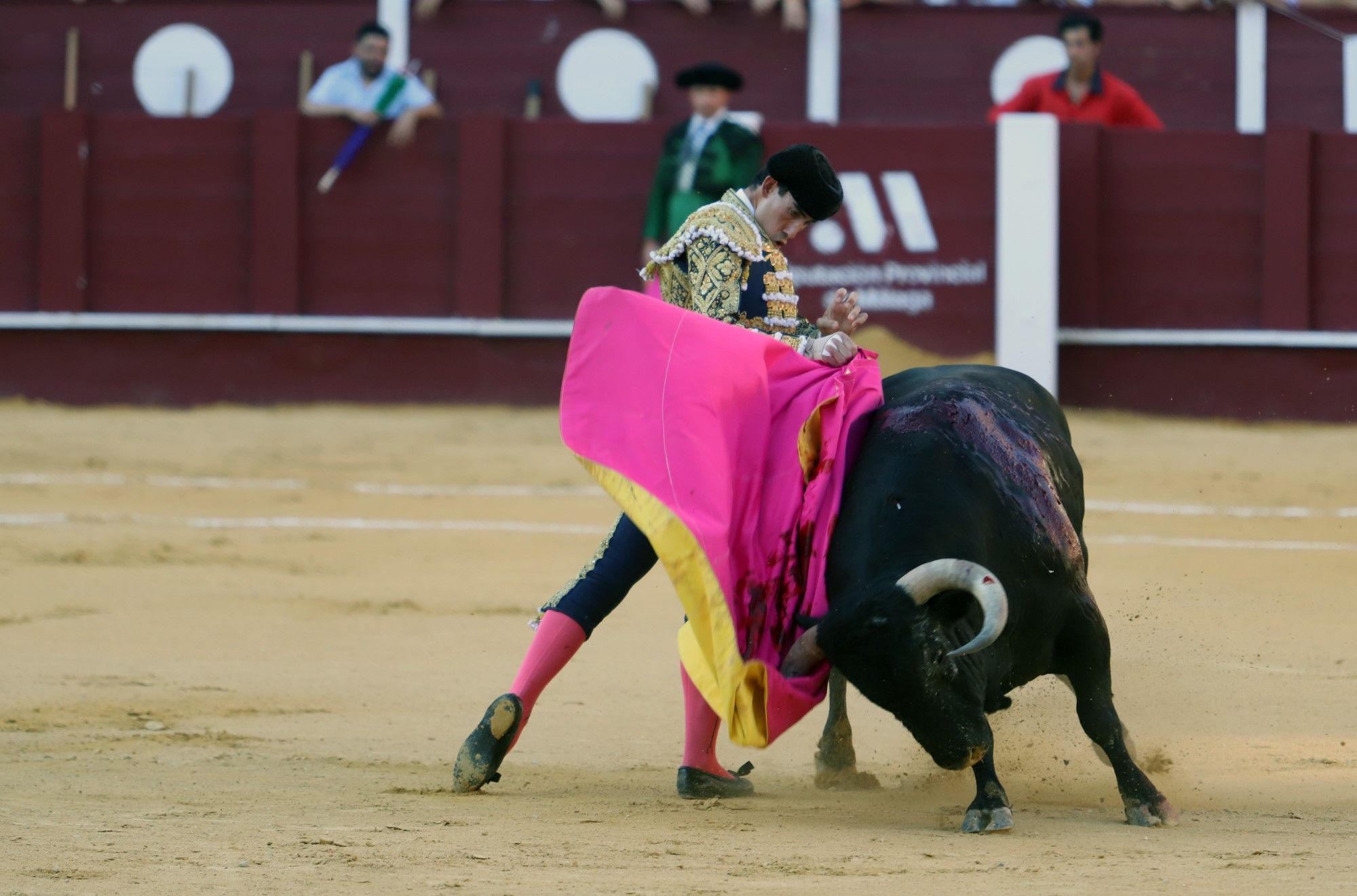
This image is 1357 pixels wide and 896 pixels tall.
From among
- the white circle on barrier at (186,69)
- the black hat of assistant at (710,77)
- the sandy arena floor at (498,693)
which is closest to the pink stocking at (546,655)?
the sandy arena floor at (498,693)

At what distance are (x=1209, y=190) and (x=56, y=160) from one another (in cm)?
475

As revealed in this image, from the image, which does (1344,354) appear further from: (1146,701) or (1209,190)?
(1146,701)

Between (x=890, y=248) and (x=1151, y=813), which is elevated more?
(x=890, y=248)

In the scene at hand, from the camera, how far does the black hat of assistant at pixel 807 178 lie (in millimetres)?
3041

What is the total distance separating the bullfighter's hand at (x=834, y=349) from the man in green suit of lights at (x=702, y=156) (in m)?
4.06

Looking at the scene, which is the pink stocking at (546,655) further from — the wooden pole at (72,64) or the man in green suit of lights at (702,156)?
the wooden pole at (72,64)

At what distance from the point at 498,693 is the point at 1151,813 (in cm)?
151

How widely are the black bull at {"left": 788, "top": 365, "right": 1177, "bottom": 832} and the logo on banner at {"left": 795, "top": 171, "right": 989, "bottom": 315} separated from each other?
4485mm

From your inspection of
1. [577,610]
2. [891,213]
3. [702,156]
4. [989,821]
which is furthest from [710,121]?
[989,821]

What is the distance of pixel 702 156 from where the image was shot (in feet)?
23.6

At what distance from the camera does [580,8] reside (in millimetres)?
9133

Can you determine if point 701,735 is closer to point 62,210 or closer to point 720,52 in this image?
point 62,210

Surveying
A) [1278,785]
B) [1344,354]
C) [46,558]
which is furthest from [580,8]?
[1278,785]

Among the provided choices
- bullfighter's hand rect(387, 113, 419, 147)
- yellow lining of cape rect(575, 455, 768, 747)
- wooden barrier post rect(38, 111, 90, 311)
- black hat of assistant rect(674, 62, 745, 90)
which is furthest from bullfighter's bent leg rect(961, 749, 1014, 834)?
wooden barrier post rect(38, 111, 90, 311)
